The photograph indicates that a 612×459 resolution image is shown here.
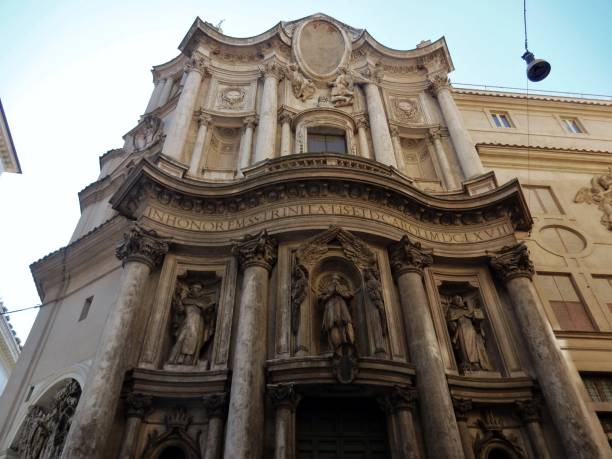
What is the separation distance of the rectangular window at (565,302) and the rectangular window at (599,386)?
1341 mm

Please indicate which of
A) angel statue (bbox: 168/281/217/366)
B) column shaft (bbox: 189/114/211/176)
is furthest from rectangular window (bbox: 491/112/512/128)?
angel statue (bbox: 168/281/217/366)

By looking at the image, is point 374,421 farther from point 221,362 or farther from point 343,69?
point 343,69

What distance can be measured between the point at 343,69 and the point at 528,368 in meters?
13.0

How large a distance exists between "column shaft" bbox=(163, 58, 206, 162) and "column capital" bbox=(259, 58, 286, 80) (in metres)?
2.41

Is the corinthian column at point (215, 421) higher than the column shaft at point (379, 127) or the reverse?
the reverse

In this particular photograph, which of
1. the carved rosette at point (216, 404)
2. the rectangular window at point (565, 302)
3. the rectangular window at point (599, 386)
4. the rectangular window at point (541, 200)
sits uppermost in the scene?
the rectangular window at point (541, 200)

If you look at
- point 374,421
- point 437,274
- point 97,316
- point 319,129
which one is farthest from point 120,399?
point 319,129

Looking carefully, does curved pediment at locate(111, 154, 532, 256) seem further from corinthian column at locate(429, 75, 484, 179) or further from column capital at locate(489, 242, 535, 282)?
corinthian column at locate(429, 75, 484, 179)

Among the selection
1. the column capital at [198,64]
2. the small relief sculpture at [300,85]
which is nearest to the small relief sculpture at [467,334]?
the small relief sculpture at [300,85]

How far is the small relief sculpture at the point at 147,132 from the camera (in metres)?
17.7

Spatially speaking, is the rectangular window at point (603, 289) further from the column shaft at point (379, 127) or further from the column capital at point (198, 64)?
the column capital at point (198, 64)

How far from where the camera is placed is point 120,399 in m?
8.88

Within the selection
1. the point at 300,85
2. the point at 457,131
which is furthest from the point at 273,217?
the point at 457,131

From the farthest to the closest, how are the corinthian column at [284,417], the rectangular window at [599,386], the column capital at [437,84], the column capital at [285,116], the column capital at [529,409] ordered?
the column capital at [437,84]
the column capital at [285,116]
the rectangular window at [599,386]
the column capital at [529,409]
the corinthian column at [284,417]
